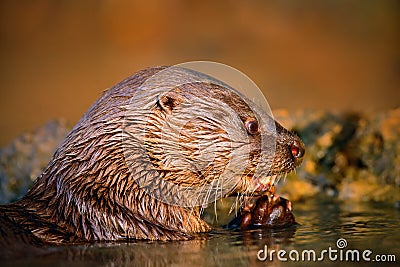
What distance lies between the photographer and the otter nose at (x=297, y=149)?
4758 mm

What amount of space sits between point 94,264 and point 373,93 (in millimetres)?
6777

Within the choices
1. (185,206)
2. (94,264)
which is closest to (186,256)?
(94,264)

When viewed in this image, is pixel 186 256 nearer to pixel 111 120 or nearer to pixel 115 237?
pixel 115 237

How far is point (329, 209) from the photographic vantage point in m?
6.06

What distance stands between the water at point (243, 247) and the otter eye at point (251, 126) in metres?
0.65

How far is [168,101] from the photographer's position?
4488 millimetres

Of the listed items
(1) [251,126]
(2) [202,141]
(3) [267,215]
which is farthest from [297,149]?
(2) [202,141]

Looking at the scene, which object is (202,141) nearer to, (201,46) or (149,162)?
(149,162)

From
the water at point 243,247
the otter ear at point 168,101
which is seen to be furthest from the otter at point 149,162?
the water at point 243,247

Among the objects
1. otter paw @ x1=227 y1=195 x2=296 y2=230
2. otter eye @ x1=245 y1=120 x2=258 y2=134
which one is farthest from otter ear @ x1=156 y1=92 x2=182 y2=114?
otter paw @ x1=227 y1=195 x2=296 y2=230

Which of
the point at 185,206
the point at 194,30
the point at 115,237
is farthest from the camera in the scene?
the point at 194,30

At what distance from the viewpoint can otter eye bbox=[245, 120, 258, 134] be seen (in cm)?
462

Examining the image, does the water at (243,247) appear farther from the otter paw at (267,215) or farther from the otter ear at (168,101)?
the otter ear at (168,101)

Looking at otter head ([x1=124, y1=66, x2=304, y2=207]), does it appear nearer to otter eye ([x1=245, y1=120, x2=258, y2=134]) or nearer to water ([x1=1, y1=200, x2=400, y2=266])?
otter eye ([x1=245, y1=120, x2=258, y2=134])
